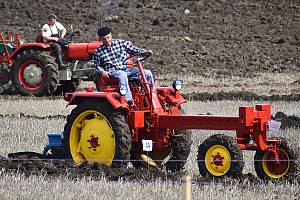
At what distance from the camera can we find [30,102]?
2288 centimetres

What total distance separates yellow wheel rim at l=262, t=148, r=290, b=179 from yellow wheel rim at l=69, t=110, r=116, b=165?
2.08 meters

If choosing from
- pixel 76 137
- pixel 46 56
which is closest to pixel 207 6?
pixel 46 56

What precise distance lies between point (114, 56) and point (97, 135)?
1.14 m

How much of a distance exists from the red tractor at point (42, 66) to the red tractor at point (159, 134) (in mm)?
11159

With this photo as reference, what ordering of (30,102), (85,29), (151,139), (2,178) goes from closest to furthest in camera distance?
(2,178), (151,139), (30,102), (85,29)

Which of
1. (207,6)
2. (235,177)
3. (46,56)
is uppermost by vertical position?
(207,6)

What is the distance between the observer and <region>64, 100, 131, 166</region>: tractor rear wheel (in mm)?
11992

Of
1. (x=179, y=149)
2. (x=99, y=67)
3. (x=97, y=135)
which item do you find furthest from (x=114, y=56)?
(x=179, y=149)

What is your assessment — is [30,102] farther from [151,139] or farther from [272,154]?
[272,154]

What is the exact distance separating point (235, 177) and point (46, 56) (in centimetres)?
1363

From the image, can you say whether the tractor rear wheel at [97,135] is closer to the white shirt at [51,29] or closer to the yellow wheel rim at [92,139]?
the yellow wheel rim at [92,139]

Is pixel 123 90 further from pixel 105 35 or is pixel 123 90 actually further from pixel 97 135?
pixel 105 35

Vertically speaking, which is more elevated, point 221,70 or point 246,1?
point 246,1

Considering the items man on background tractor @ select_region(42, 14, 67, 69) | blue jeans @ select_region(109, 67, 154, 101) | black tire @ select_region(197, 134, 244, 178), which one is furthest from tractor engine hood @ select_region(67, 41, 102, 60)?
black tire @ select_region(197, 134, 244, 178)
